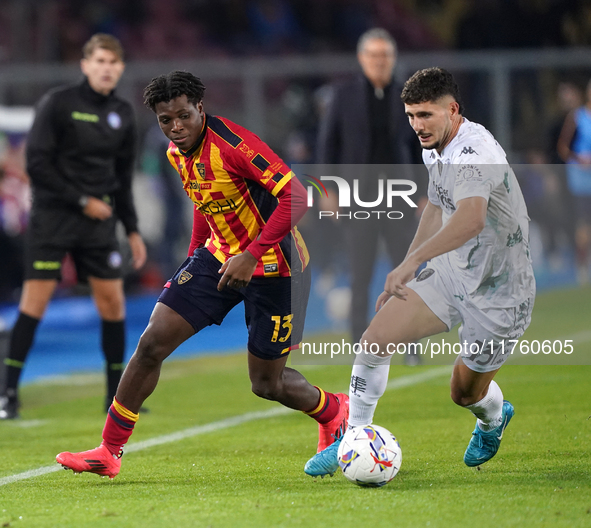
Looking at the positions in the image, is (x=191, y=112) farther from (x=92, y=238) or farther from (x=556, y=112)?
(x=556, y=112)

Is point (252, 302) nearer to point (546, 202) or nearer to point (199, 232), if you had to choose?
point (199, 232)

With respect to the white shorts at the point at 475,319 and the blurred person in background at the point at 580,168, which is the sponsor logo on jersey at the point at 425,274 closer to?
the white shorts at the point at 475,319

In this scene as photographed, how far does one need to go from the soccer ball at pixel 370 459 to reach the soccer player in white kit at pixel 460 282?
0.19 meters

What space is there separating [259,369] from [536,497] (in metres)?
1.43

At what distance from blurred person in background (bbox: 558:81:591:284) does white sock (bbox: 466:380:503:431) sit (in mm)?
7413

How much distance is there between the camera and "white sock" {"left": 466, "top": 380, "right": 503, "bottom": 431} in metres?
5.08

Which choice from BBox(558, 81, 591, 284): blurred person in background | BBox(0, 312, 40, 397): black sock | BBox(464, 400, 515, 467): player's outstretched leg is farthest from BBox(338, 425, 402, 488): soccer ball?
BBox(558, 81, 591, 284): blurred person in background

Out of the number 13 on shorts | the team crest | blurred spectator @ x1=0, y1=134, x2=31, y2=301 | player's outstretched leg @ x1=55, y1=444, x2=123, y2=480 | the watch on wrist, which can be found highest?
the team crest

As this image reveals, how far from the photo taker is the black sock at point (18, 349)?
7.25m

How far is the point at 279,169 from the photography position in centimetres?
489

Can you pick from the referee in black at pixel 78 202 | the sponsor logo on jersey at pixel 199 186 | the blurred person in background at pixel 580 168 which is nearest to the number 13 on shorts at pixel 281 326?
the sponsor logo on jersey at pixel 199 186

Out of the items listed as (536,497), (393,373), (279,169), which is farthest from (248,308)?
(393,373)

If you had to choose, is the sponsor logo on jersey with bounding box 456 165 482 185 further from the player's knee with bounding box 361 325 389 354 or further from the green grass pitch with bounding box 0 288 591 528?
the green grass pitch with bounding box 0 288 591 528

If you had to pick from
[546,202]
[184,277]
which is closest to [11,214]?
[546,202]
